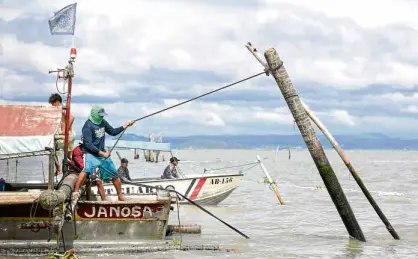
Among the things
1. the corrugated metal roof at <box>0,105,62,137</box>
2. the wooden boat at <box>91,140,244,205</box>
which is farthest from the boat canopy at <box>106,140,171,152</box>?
the corrugated metal roof at <box>0,105,62,137</box>

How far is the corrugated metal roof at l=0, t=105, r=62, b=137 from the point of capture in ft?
39.2

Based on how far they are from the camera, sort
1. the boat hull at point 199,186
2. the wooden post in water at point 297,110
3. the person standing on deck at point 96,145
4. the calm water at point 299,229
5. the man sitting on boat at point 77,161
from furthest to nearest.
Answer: the boat hull at point 199,186 → the calm water at point 299,229 → the wooden post in water at point 297,110 → the man sitting on boat at point 77,161 → the person standing on deck at point 96,145

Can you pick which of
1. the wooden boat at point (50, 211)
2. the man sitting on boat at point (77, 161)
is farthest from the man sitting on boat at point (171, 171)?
the man sitting on boat at point (77, 161)

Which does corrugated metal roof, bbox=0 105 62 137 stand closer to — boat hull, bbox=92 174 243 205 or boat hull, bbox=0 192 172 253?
boat hull, bbox=0 192 172 253

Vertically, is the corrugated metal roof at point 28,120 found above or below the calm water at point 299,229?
above

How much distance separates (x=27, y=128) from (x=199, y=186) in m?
12.2

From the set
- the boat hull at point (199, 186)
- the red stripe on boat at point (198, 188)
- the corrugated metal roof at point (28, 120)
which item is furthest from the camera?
the red stripe on boat at point (198, 188)

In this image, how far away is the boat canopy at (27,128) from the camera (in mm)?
11648

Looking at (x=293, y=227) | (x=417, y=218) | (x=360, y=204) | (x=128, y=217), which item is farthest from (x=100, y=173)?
(x=360, y=204)

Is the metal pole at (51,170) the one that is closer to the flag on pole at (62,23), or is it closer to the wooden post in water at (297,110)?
the flag on pole at (62,23)

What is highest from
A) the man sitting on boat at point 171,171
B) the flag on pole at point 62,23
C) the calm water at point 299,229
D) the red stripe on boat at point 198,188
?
the flag on pole at point 62,23

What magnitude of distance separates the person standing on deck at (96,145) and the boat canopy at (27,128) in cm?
65

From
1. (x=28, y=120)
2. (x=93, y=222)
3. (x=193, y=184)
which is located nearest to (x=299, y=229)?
(x=193, y=184)

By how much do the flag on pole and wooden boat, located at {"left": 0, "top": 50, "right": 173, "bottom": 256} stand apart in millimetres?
743
